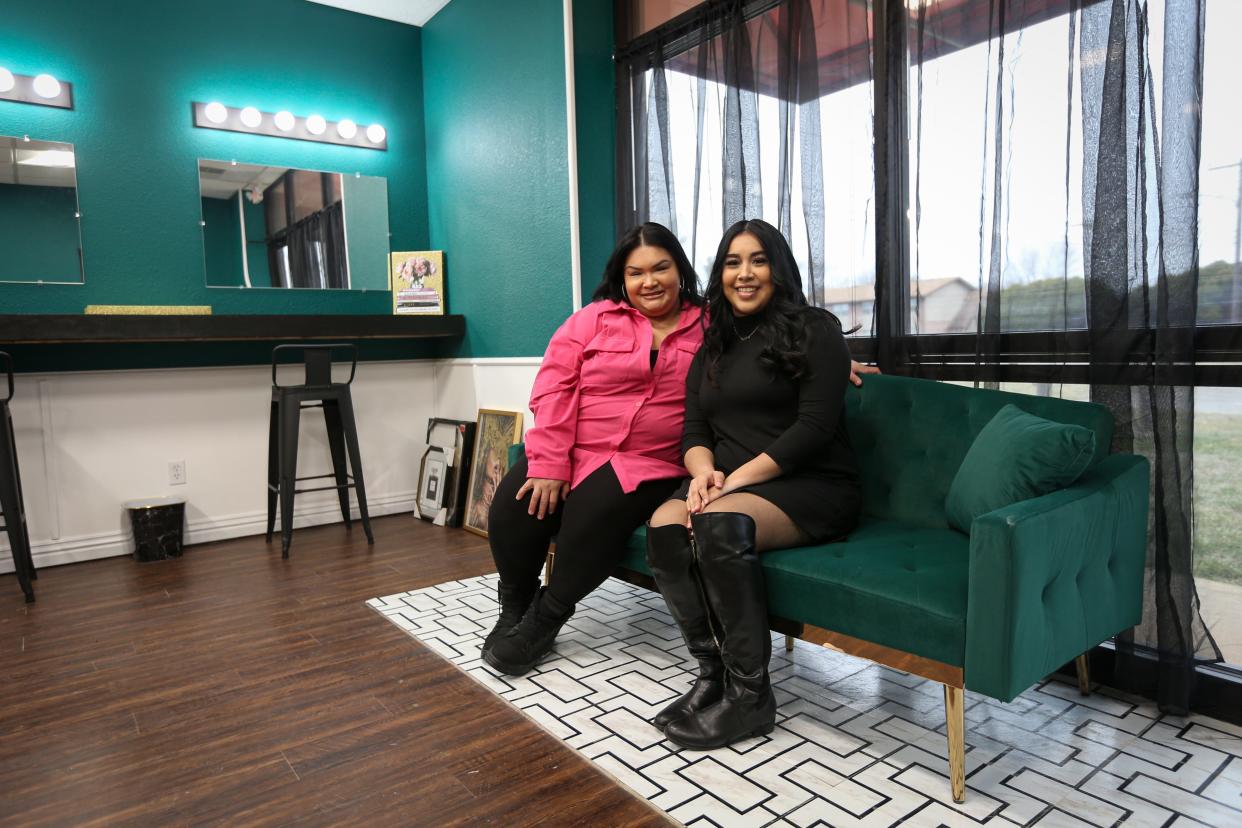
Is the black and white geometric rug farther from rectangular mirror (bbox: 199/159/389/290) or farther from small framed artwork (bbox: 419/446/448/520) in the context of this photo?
rectangular mirror (bbox: 199/159/389/290)

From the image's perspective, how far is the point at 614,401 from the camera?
2.38 metres

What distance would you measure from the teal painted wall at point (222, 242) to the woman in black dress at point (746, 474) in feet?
9.50

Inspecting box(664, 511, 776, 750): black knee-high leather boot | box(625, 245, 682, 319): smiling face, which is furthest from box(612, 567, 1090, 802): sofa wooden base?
box(625, 245, 682, 319): smiling face

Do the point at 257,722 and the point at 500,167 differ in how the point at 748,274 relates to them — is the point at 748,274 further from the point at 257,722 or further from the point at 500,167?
the point at 500,167

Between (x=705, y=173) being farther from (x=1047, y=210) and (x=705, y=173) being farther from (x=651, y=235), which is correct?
(x=1047, y=210)

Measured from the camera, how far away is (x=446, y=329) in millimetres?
4348

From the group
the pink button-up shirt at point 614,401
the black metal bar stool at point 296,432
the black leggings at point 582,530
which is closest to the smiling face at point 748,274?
the pink button-up shirt at point 614,401

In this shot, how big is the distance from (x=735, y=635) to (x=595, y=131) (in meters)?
2.57

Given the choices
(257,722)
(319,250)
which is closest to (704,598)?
(257,722)

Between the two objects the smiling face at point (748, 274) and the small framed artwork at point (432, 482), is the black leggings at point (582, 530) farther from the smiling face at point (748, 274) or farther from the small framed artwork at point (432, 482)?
the small framed artwork at point (432, 482)

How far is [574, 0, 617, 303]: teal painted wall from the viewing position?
3555 mm

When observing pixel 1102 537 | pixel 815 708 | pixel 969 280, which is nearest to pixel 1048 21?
pixel 969 280

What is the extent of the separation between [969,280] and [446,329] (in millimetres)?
2833

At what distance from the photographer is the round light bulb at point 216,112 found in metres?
3.99
